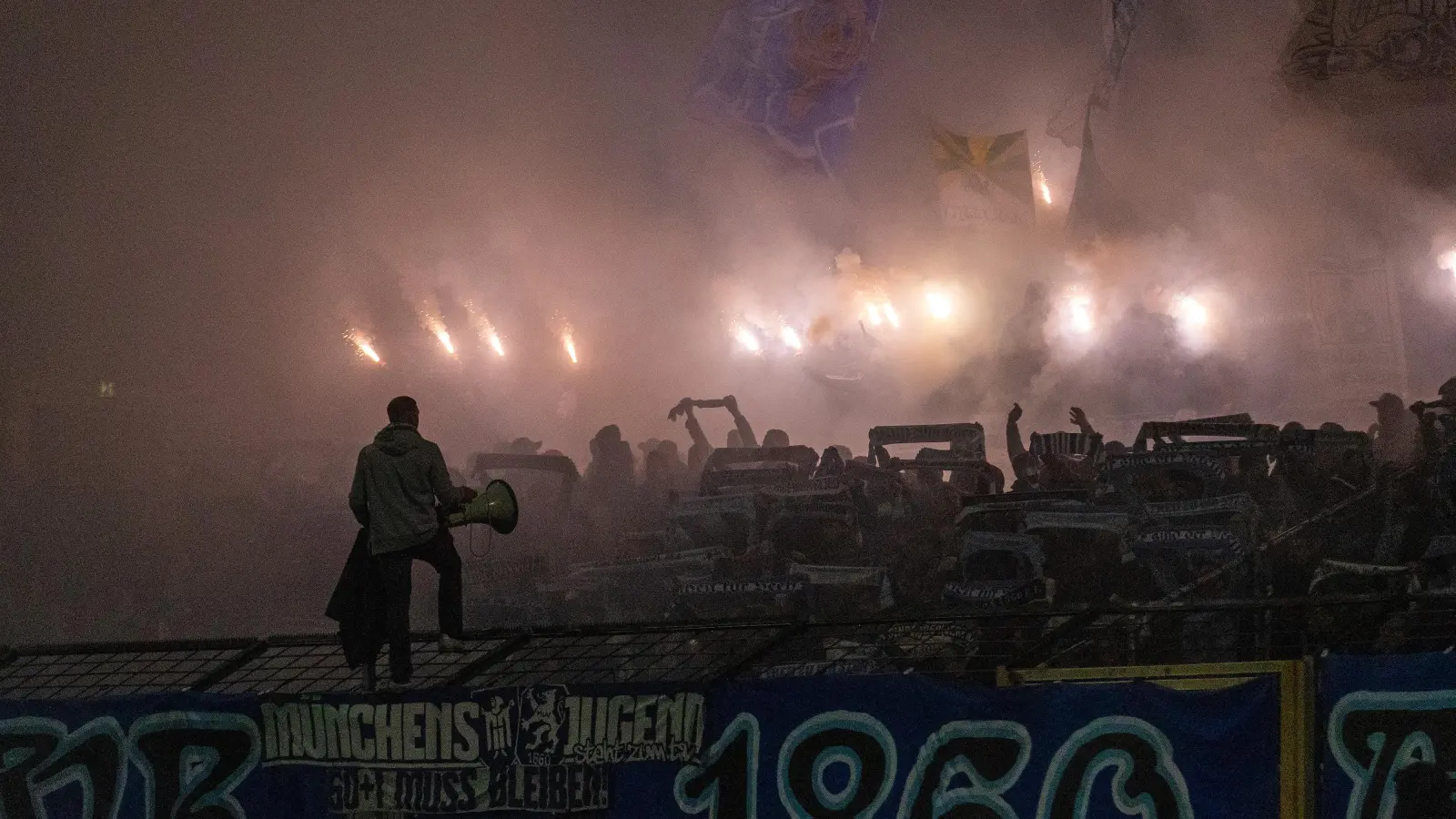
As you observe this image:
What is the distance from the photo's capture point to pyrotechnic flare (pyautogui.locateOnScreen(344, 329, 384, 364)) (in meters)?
24.6

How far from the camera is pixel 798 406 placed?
27.0 metres

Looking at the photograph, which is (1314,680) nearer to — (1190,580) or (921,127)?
(1190,580)

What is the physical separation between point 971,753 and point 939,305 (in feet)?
71.6

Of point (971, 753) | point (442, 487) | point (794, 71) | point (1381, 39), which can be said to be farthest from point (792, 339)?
point (971, 753)

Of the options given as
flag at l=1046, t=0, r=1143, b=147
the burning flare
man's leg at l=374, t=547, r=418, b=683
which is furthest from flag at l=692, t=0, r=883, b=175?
man's leg at l=374, t=547, r=418, b=683

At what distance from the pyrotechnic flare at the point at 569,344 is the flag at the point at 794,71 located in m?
5.30

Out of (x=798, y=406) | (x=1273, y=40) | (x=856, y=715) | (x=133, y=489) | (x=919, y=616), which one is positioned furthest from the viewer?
(x=798, y=406)

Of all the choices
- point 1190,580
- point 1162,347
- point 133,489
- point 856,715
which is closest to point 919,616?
point 856,715

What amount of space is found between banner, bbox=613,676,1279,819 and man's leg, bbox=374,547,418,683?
1308 mm

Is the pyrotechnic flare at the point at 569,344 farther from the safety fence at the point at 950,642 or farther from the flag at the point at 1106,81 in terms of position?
the safety fence at the point at 950,642

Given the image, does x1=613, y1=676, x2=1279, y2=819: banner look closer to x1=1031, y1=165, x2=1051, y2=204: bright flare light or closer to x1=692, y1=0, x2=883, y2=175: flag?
x1=692, y1=0, x2=883, y2=175: flag

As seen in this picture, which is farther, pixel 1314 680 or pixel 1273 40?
pixel 1273 40

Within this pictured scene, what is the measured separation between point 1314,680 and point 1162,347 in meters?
20.1

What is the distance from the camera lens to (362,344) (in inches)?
977
